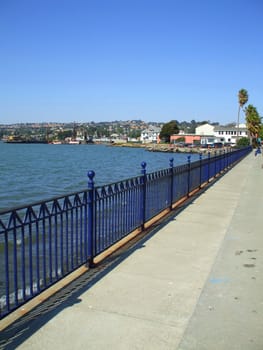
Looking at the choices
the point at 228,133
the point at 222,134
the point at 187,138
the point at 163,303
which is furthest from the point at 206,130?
the point at 163,303

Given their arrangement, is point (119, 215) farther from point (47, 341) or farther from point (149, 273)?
point (47, 341)

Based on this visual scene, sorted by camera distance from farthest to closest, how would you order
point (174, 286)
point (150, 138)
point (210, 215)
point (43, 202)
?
point (150, 138), point (210, 215), point (174, 286), point (43, 202)

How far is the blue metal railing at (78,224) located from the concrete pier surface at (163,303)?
0.32 meters

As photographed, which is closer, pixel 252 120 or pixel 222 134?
pixel 252 120

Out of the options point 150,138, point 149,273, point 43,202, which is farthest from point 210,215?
point 150,138

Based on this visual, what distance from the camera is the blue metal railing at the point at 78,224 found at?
13.3ft

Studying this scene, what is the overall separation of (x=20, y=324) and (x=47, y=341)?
1.57ft

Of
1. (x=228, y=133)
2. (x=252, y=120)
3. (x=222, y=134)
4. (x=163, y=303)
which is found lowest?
(x=163, y=303)

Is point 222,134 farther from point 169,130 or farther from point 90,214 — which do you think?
point 90,214

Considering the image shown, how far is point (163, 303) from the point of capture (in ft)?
14.3

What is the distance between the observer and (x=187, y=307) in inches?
168

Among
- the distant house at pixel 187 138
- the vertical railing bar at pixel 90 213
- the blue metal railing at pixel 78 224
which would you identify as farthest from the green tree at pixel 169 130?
the vertical railing bar at pixel 90 213

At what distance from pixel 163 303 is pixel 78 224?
12.1 ft

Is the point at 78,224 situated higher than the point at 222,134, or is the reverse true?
the point at 222,134
